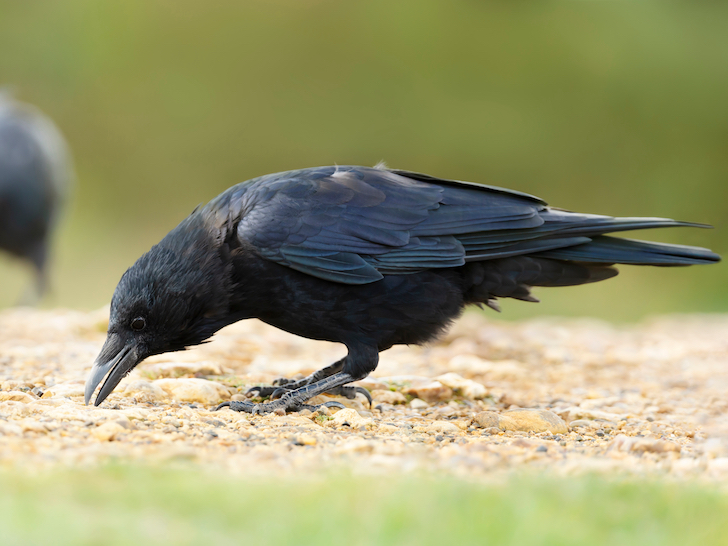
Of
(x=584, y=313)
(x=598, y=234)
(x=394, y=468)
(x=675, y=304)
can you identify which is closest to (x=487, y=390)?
(x=598, y=234)

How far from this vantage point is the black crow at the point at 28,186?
379 inches

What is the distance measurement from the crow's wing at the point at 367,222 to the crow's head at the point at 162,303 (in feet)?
0.89

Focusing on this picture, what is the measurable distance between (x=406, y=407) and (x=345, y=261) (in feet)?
3.25

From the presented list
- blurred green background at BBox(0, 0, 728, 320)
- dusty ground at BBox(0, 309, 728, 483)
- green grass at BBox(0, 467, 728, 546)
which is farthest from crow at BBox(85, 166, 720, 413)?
blurred green background at BBox(0, 0, 728, 320)

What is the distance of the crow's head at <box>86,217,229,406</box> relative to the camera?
3.70m

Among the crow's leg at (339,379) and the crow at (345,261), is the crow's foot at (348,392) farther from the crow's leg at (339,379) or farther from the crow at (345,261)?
the crow's leg at (339,379)

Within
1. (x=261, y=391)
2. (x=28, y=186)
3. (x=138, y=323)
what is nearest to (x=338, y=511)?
(x=138, y=323)

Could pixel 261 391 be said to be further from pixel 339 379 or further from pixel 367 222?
pixel 367 222

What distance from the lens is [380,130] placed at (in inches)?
590

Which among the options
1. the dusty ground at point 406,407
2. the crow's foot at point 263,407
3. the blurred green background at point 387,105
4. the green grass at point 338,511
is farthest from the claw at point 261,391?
the blurred green background at point 387,105

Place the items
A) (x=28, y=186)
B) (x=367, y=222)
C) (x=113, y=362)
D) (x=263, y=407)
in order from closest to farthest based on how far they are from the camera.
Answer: (x=113, y=362), (x=263, y=407), (x=367, y=222), (x=28, y=186)

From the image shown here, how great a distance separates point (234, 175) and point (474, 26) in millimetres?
5944

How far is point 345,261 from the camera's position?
3840 mm

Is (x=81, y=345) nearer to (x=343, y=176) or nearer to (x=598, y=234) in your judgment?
(x=343, y=176)
